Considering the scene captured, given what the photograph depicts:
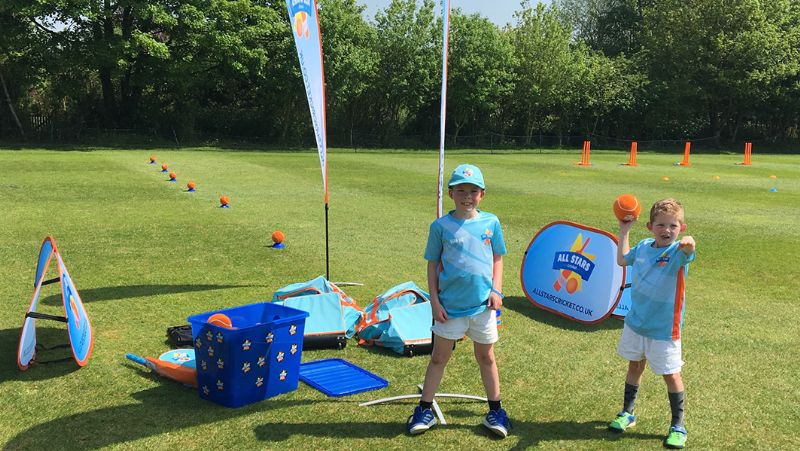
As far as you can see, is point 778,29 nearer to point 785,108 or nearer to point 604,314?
point 785,108

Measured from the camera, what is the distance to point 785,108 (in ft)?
191

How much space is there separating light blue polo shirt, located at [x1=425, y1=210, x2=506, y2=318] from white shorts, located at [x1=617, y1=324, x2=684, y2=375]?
1084 millimetres

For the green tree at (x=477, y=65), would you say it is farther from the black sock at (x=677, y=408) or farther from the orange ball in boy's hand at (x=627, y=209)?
the black sock at (x=677, y=408)

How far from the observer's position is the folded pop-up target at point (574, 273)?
282 inches

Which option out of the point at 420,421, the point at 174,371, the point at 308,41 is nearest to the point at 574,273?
the point at 420,421

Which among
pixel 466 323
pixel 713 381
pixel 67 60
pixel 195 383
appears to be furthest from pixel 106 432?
pixel 67 60

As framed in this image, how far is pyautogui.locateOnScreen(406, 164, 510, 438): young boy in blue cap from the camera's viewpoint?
4566 millimetres

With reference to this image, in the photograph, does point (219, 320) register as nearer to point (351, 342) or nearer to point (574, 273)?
point (351, 342)

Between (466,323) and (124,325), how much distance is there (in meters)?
3.83

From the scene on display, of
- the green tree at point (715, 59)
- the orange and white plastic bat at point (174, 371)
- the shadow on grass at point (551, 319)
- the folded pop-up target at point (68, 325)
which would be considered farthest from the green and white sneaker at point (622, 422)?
the green tree at point (715, 59)

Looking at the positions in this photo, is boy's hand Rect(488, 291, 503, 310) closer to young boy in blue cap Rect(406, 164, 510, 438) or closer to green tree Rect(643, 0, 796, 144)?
young boy in blue cap Rect(406, 164, 510, 438)

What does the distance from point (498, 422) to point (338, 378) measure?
1489 mm

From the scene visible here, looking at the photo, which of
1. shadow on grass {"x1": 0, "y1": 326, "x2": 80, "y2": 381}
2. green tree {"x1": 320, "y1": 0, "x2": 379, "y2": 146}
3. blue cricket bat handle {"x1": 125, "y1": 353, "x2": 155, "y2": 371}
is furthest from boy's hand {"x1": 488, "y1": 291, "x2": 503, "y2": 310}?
green tree {"x1": 320, "y1": 0, "x2": 379, "y2": 146}

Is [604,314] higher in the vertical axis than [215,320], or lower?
lower
